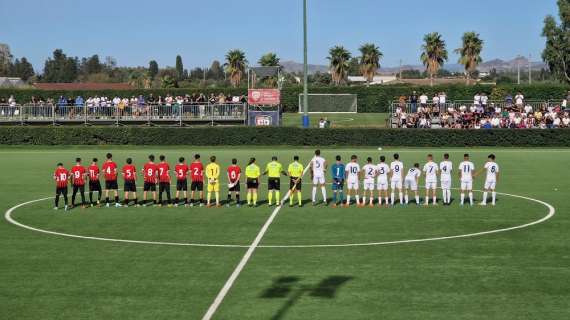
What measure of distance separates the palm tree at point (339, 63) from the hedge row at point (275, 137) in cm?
5993

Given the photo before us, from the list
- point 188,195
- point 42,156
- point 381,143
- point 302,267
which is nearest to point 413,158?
point 381,143

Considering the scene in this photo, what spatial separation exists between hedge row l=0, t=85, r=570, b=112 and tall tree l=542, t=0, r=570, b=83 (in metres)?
27.0

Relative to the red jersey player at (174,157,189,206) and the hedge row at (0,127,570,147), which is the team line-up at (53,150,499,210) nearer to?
the red jersey player at (174,157,189,206)

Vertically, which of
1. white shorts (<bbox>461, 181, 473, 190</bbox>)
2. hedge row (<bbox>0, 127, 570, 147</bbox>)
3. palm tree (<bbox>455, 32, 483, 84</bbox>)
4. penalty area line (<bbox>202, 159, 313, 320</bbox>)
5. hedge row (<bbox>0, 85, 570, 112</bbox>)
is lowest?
penalty area line (<bbox>202, 159, 313, 320</bbox>)

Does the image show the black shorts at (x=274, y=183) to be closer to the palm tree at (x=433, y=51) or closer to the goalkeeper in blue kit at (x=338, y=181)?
the goalkeeper in blue kit at (x=338, y=181)

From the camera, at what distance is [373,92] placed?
77875mm

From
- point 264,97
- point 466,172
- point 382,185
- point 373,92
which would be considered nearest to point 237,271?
point 382,185

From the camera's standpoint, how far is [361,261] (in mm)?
17078

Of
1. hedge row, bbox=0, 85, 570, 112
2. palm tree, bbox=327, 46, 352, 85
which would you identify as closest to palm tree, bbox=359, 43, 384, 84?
palm tree, bbox=327, 46, 352, 85

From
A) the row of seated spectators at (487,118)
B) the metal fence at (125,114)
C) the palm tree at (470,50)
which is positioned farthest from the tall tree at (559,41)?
the metal fence at (125,114)

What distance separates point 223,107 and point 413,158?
20.6 metres

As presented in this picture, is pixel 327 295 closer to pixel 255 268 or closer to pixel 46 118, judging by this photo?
Answer: pixel 255 268

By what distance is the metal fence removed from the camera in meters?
58.0

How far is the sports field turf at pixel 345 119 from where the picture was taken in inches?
2534
